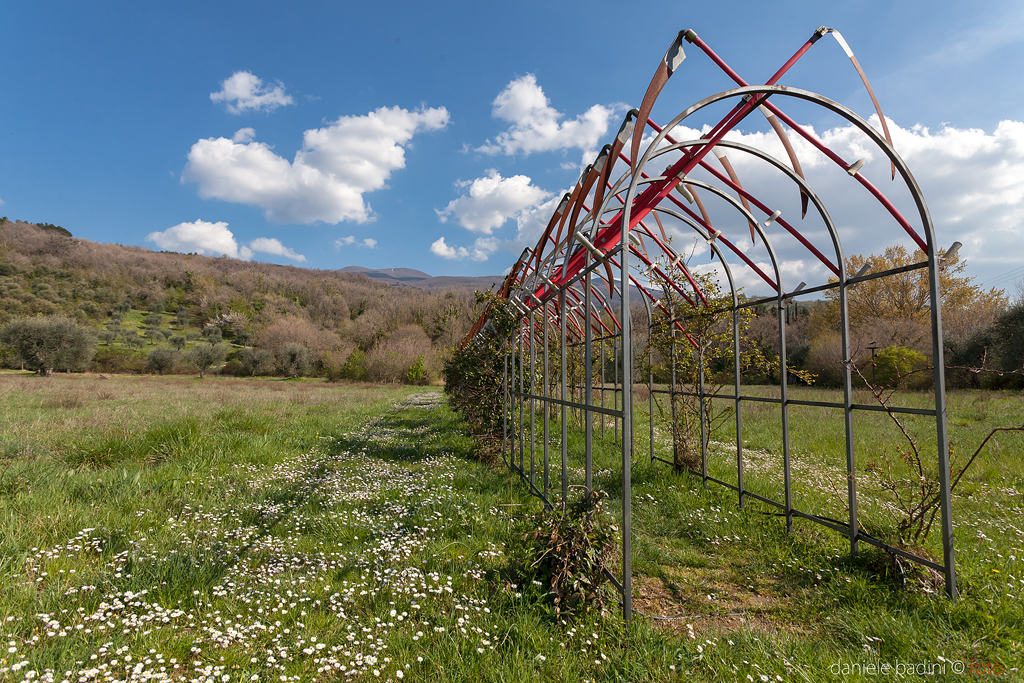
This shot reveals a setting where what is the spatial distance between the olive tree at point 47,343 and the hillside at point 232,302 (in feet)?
19.0

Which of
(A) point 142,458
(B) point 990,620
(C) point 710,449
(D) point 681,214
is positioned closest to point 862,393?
(C) point 710,449

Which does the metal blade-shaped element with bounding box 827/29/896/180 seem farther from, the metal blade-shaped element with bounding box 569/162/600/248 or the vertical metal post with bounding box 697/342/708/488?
the vertical metal post with bounding box 697/342/708/488

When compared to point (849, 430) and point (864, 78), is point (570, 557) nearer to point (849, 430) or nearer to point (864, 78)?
point (849, 430)

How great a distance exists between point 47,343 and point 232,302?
30.9m

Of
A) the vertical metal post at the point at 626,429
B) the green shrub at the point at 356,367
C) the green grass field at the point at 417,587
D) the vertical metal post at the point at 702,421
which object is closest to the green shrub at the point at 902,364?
the green grass field at the point at 417,587

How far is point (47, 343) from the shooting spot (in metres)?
30.2

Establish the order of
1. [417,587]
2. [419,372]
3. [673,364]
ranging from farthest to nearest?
1. [419,372]
2. [673,364]
3. [417,587]

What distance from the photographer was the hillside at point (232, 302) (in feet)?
122

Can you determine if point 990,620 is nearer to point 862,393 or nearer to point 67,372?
point 862,393

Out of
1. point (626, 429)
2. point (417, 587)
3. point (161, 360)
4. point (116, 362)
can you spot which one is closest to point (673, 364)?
point (626, 429)

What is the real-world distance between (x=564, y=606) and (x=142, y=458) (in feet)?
22.2

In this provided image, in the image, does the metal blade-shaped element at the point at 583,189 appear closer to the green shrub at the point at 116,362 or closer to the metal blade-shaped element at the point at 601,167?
the metal blade-shaped element at the point at 601,167

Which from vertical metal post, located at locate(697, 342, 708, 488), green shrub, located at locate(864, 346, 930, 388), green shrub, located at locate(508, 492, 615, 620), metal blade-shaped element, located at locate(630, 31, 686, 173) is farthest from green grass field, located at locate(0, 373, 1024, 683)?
green shrub, located at locate(864, 346, 930, 388)

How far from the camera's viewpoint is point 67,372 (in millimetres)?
32062
